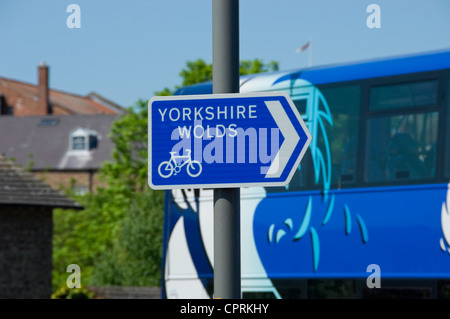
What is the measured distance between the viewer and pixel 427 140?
1120 cm

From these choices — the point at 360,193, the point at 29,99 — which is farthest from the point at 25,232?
the point at 29,99

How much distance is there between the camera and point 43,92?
82.4 m

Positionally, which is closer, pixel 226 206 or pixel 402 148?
pixel 226 206

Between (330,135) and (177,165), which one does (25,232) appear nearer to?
(330,135)

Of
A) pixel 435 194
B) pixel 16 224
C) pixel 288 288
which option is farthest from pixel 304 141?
pixel 16 224

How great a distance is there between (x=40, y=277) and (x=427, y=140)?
19385 mm

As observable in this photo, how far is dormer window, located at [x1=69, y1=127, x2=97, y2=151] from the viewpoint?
2795 inches

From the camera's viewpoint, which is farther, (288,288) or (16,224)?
(16,224)

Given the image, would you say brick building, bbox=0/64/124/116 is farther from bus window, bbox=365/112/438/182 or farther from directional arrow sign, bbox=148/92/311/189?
directional arrow sign, bbox=148/92/311/189

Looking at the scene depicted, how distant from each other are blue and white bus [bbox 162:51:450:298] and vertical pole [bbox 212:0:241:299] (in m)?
6.56

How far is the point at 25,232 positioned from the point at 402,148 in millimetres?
18432

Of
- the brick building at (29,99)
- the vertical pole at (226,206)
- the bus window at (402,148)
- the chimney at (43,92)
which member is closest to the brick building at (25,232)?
the bus window at (402,148)

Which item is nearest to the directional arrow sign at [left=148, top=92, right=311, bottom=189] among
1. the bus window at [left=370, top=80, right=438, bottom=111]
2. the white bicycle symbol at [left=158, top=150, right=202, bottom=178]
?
the white bicycle symbol at [left=158, top=150, right=202, bottom=178]
